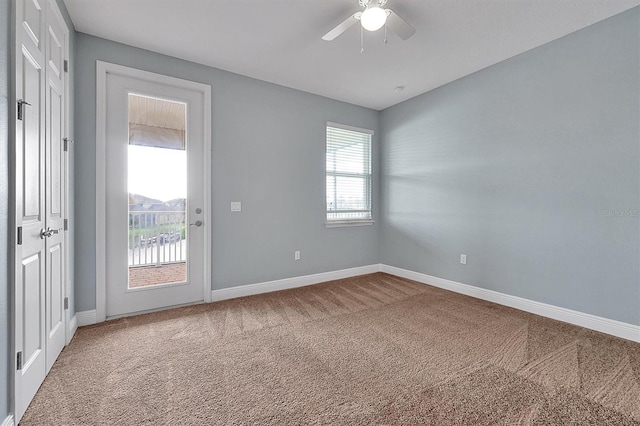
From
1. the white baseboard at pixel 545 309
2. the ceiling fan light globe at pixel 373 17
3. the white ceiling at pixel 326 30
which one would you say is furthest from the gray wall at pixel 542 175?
the ceiling fan light globe at pixel 373 17

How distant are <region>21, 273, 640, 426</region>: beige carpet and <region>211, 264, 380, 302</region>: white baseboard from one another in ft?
1.21

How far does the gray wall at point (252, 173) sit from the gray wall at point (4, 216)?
4.60 feet

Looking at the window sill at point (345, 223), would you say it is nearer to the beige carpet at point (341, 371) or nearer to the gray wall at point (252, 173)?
the gray wall at point (252, 173)

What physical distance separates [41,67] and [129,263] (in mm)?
1778

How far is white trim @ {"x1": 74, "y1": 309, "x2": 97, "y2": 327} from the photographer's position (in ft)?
8.54

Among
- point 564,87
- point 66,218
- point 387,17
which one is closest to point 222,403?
point 66,218

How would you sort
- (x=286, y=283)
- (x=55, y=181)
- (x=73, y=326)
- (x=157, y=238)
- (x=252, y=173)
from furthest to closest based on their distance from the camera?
1. (x=286, y=283)
2. (x=252, y=173)
3. (x=157, y=238)
4. (x=73, y=326)
5. (x=55, y=181)

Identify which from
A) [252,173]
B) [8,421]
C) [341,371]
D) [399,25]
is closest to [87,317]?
[8,421]

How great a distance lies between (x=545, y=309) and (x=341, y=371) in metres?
2.31

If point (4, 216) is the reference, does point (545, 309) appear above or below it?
below

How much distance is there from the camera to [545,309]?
9.39ft

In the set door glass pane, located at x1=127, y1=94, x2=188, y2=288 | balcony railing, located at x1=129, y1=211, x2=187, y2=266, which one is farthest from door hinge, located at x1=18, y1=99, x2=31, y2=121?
balcony railing, located at x1=129, y1=211, x2=187, y2=266

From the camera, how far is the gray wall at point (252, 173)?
2635 mm

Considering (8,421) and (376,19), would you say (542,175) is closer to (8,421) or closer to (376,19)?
(376,19)
